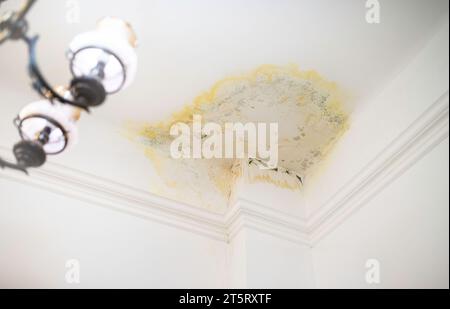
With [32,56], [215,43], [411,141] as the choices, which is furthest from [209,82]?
[32,56]

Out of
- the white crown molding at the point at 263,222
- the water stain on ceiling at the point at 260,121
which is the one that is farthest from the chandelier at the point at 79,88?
the white crown molding at the point at 263,222

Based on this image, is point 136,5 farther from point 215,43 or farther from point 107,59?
point 107,59

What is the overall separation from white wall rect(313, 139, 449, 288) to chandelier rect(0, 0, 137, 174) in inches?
77.1

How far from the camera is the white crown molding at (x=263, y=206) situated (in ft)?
8.71

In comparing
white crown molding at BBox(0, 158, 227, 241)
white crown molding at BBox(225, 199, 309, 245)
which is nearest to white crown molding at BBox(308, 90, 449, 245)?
white crown molding at BBox(225, 199, 309, 245)

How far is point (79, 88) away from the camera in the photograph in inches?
58.6

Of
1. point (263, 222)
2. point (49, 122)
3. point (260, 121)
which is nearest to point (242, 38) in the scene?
point (260, 121)

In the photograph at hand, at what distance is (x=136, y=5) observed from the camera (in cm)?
288

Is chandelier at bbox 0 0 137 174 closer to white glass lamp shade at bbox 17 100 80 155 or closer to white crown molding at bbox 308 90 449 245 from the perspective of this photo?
white glass lamp shade at bbox 17 100 80 155

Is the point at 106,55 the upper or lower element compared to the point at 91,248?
upper

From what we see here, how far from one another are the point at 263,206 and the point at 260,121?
758 millimetres

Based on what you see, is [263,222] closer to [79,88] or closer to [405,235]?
[405,235]

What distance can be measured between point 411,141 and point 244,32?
143 centimetres

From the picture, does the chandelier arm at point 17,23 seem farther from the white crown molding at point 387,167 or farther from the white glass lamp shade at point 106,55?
the white crown molding at point 387,167
